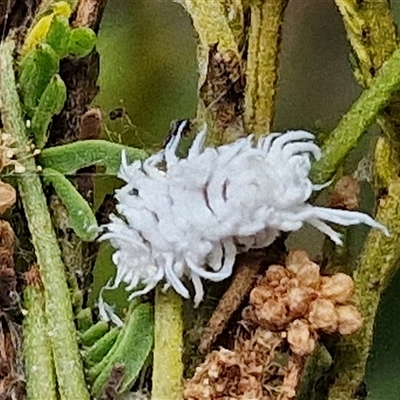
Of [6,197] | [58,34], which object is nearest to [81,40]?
[58,34]

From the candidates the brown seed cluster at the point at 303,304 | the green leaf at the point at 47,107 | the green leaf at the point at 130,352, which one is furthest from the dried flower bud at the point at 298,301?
the green leaf at the point at 47,107

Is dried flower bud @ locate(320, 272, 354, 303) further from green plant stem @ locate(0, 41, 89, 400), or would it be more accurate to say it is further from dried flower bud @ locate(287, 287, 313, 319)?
green plant stem @ locate(0, 41, 89, 400)

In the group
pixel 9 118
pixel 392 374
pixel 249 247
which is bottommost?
pixel 392 374

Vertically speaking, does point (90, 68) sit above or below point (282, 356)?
above

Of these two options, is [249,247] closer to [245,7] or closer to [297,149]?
[297,149]

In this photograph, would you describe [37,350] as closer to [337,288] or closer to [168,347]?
[168,347]

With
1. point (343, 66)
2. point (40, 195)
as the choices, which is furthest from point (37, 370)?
point (343, 66)
